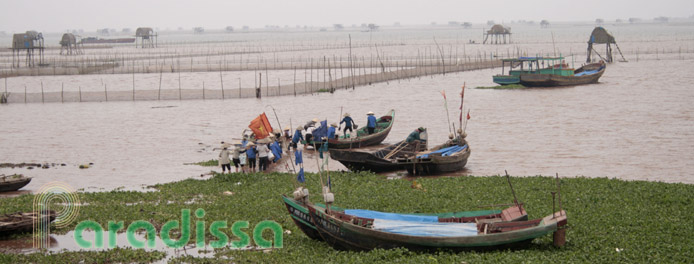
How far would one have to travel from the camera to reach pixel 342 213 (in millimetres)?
12609

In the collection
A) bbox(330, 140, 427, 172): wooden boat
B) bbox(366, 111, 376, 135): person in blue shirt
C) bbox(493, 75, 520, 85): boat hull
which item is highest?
bbox(493, 75, 520, 85): boat hull

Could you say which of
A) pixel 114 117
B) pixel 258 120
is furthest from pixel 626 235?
pixel 114 117

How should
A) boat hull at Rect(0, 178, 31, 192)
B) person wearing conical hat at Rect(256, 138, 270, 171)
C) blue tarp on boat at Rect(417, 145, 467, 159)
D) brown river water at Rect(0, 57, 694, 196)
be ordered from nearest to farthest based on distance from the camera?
boat hull at Rect(0, 178, 31, 192), person wearing conical hat at Rect(256, 138, 270, 171), blue tarp on boat at Rect(417, 145, 467, 159), brown river water at Rect(0, 57, 694, 196)

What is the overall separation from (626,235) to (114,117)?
29.0 meters

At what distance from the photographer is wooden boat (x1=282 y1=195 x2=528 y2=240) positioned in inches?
488

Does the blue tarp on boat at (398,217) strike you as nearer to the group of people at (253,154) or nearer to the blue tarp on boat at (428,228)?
the blue tarp on boat at (428,228)

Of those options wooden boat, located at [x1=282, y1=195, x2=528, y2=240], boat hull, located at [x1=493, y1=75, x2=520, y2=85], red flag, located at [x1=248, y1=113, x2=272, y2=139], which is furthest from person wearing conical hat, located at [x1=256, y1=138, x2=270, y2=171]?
boat hull, located at [x1=493, y1=75, x2=520, y2=85]

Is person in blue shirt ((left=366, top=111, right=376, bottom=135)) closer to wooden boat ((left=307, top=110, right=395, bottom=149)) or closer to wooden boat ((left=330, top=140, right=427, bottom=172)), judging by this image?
wooden boat ((left=307, top=110, right=395, bottom=149))

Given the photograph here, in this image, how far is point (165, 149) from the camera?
26672mm

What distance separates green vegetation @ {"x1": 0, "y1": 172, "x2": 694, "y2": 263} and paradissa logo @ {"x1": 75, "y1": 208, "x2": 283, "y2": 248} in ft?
0.58

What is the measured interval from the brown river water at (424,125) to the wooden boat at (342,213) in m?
7.84

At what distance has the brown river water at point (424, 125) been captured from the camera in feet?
71.9

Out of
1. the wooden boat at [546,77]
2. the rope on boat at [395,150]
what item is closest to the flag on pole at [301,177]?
the rope on boat at [395,150]

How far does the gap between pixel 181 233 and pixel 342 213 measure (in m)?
3.20
